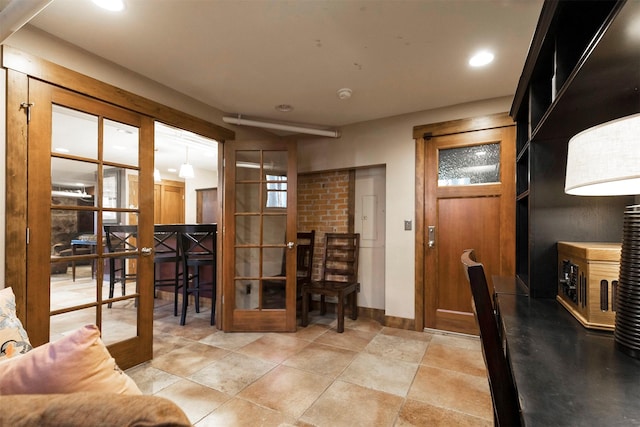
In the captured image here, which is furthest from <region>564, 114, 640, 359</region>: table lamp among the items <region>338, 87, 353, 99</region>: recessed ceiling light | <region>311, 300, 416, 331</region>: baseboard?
<region>311, 300, 416, 331</region>: baseboard

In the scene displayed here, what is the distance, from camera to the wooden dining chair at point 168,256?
3.50m

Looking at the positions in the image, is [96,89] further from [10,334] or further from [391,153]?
[391,153]

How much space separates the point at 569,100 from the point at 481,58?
119cm

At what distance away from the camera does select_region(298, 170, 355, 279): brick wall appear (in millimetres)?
3758

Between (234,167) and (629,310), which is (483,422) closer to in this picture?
(629,310)

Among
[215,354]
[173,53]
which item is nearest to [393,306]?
[215,354]

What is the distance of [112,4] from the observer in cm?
156

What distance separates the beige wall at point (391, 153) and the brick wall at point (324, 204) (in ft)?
0.81

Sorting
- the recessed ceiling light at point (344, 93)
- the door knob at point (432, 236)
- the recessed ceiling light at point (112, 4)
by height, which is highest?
the recessed ceiling light at point (112, 4)

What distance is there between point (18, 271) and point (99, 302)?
52cm

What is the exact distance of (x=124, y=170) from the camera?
7.48 feet

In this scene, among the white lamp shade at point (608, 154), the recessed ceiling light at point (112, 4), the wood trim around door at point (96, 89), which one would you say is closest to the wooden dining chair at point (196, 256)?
the wood trim around door at point (96, 89)

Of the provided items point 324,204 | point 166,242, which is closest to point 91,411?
point 324,204

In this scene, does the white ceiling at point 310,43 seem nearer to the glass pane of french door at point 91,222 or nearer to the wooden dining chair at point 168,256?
the glass pane of french door at point 91,222
